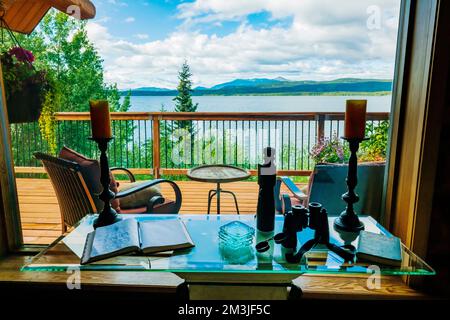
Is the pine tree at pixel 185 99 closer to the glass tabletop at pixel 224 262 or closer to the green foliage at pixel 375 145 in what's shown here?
the green foliage at pixel 375 145

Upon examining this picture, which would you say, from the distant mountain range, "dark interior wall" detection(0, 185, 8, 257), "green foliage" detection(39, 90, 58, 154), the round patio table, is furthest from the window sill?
the distant mountain range

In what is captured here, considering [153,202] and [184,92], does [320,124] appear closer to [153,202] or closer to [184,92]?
[184,92]

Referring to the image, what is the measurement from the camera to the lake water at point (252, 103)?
351 centimetres

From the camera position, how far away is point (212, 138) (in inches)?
193

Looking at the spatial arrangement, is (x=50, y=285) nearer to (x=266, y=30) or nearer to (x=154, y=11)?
(x=154, y=11)

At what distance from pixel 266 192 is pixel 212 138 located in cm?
349

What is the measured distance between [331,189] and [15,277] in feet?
6.43

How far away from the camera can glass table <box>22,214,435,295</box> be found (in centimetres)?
126

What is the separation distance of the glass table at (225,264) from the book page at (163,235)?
0.10 ft

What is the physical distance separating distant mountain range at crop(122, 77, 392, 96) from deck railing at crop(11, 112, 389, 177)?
0.76 meters

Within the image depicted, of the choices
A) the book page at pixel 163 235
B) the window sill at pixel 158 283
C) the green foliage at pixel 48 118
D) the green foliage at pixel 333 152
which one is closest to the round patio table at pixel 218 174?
the green foliage at pixel 333 152

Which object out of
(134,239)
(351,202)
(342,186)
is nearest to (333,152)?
(342,186)

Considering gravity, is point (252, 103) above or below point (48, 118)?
above

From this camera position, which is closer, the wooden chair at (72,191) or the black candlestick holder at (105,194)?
the black candlestick holder at (105,194)
